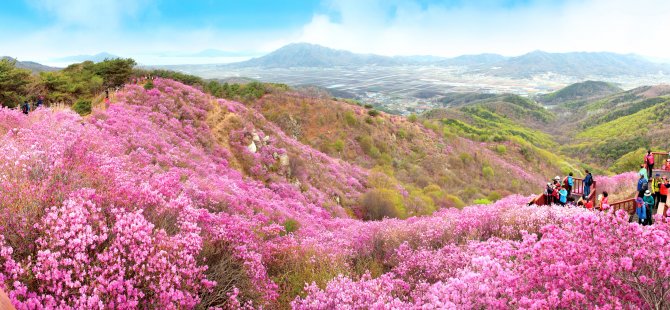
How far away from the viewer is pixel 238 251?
7633 mm

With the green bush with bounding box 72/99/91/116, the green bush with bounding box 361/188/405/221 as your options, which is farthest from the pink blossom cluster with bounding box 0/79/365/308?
the green bush with bounding box 361/188/405/221

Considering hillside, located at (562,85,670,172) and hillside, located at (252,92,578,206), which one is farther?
hillside, located at (562,85,670,172)

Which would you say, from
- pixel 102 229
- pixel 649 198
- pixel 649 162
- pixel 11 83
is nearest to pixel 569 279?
pixel 102 229

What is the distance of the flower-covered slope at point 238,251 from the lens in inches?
184

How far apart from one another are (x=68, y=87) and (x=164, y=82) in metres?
8.08

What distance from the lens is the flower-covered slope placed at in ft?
15.3

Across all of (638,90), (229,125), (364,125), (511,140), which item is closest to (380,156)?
(364,125)

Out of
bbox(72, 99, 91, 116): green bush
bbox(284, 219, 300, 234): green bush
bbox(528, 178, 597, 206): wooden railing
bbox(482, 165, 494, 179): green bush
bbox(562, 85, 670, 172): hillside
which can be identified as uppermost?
bbox(72, 99, 91, 116): green bush

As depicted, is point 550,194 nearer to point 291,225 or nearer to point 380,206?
point 380,206

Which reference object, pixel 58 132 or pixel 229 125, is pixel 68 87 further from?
pixel 58 132

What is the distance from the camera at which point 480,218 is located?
10.6 metres

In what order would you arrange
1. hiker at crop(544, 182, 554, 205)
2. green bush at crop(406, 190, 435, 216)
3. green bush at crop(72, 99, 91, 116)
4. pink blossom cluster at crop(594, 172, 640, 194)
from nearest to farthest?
hiker at crop(544, 182, 554, 205)
green bush at crop(72, 99, 91, 116)
pink blossom cluster at crop(594, 172, 640, 194)
green bush at crop(406, 190, 435, 216)

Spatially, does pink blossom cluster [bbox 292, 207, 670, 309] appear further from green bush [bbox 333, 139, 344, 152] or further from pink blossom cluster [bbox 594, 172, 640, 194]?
green bush [bbox 333, 139, 344, 152]

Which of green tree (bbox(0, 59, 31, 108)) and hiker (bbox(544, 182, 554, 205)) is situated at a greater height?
green tree (bbox(0, 59, 31, 108))
